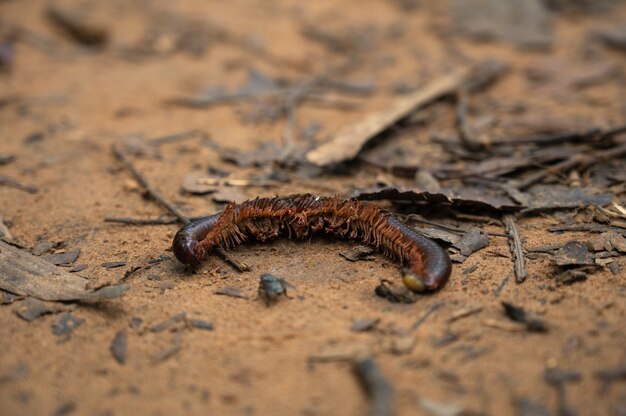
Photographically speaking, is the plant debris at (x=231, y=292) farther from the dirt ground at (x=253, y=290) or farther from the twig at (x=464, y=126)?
the twig at (x=464, y=126)

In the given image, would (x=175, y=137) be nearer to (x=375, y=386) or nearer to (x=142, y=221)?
(x=142, y=221)

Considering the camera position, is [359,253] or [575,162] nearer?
[359,253]

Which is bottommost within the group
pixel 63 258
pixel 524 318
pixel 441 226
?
pixel 63 258

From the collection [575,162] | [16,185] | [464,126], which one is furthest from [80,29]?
[575,162]

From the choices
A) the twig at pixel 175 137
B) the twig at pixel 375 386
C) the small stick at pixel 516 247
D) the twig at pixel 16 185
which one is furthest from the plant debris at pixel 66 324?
the twig at pixel 175 137

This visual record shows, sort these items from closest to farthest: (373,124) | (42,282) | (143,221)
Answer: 1. (42,282)
2. (143,221)
3. (373,124)

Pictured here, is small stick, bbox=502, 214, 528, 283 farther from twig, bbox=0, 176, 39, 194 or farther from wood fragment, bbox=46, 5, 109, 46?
wood fragment, bbox=46, 5, 109, 46

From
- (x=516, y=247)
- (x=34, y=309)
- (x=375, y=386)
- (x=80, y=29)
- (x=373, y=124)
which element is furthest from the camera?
(x=80, y=29)
